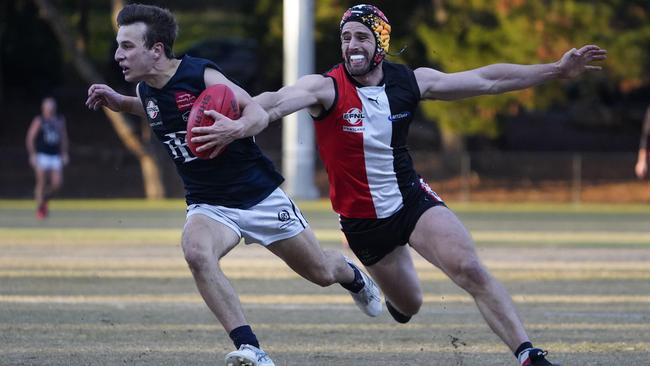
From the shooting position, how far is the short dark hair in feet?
23.6

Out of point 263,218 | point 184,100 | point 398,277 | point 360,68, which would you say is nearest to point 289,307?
point 398,277

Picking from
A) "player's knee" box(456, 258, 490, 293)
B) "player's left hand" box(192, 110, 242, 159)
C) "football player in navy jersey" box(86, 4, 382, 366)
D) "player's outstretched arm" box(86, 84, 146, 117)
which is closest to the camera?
"player's left hand" box(192, 110, 242, 159)

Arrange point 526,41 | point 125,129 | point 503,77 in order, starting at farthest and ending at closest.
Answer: point 125,129 < point 526,41 < point 503,77

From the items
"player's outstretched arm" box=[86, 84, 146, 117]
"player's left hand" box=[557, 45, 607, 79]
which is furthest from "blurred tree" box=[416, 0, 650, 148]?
"player's left hand" box=[557, 45, 607, 79]

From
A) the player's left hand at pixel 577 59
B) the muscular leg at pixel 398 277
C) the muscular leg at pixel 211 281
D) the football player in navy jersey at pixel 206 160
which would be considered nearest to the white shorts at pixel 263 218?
the football player in navy jersey at pixel 206 160

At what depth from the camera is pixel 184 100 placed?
282 inches

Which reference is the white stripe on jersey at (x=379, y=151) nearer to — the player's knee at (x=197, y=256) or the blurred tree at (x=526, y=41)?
the player's knee at (x=197, y=256)

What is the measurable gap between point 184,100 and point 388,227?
1.41 metres

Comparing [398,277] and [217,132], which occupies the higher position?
[217,132]

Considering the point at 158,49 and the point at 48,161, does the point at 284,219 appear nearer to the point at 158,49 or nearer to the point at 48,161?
the point at 158,49

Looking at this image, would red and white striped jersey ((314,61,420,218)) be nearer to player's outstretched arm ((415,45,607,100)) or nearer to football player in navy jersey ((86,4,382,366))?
player's outstretched arm ((415,45,607,100))

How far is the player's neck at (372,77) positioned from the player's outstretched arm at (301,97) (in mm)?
180

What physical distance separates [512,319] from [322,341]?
6.80ft

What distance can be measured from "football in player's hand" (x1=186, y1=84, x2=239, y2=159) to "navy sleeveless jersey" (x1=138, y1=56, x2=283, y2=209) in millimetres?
205
